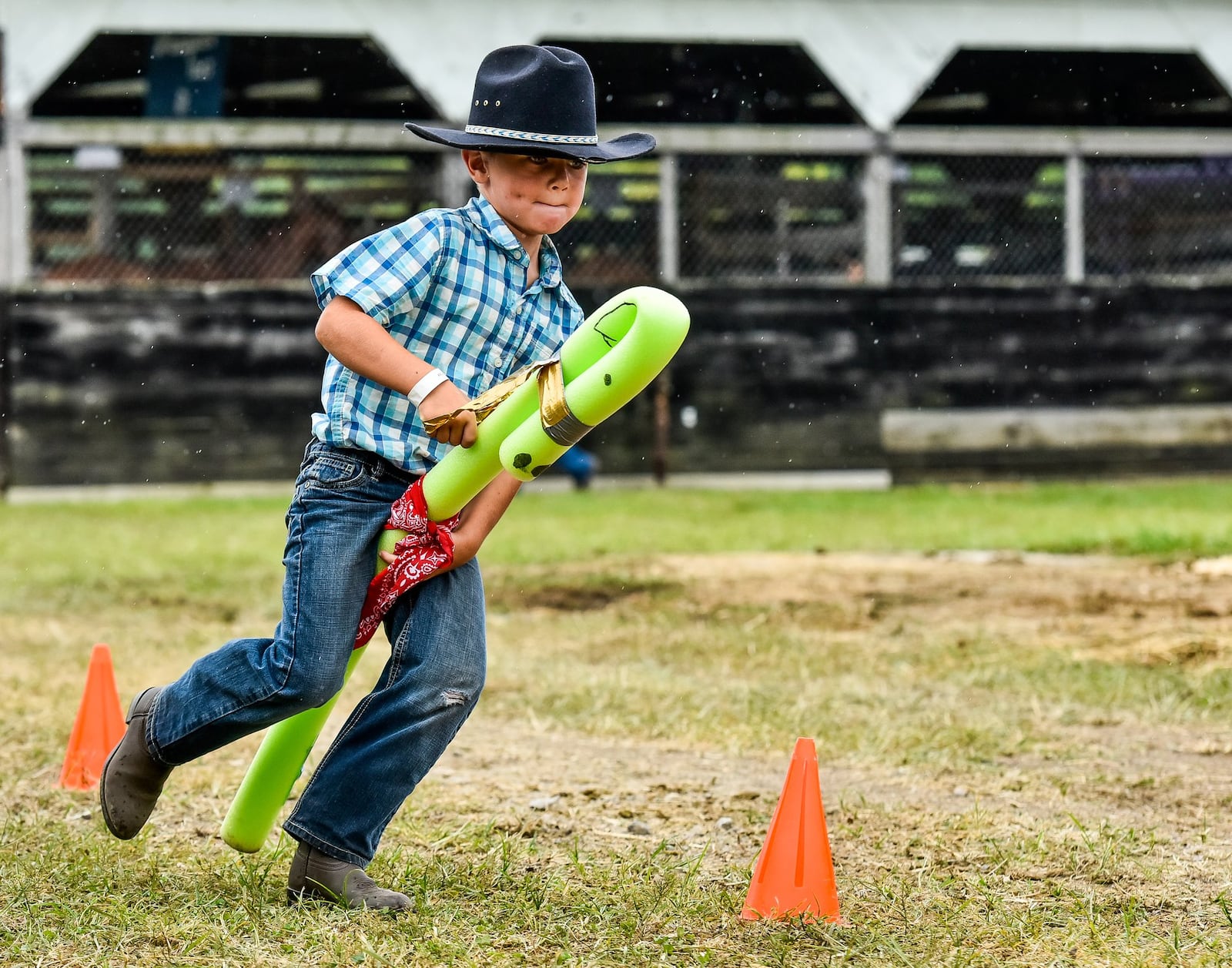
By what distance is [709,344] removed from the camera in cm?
1468

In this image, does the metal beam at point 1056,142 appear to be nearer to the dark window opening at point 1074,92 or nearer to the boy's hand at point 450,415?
the dark window opening at point 1074,92

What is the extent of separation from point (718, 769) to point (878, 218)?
1132 centimetres

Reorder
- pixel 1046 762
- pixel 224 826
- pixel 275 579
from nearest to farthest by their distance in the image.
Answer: pixel 224 826
pixel 1046 762
pixel 275 579

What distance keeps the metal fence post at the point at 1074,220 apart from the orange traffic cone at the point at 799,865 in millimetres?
13050

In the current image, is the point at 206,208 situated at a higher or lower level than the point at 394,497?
higher

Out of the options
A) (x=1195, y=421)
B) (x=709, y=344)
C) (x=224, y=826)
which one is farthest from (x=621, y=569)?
(x=1195, y=421)

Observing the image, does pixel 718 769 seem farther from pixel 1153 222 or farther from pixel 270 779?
pixel 1153 222

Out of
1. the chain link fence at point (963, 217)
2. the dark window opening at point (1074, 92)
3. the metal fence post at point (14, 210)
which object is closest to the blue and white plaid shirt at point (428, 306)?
the metal fence post at point (14, 210)

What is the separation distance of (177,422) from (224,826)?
11267mm

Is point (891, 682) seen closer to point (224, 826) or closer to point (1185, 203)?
point (224, 826)

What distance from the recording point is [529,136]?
2992 millimetres

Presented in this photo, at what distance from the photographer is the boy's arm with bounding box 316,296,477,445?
114 inches

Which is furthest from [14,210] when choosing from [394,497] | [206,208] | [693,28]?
[394,497]

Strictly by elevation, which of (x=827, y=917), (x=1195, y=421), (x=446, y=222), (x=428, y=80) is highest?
(x=428, y=80)
